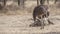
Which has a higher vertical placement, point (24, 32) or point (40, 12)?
point (40, 12)

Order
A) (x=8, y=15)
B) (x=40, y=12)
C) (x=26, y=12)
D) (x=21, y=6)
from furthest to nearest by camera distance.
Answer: (x=21, y=6) → (x=26, y=12) → (x=8, y=15) → (x=40, y=12)

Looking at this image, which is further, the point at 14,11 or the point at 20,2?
the point at 20,2

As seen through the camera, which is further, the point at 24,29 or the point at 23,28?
the point at 23,28

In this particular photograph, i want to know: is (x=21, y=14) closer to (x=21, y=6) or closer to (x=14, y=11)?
(x=14, y=11)

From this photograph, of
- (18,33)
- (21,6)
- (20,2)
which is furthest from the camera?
(20,2)

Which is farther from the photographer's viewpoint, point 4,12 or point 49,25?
point 4,12

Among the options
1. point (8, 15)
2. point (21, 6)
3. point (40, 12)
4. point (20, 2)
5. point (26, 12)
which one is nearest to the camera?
point (40, 12)

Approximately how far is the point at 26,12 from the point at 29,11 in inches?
19.6

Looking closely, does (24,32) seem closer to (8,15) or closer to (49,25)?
(49,25)

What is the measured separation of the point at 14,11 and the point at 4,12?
879 mm

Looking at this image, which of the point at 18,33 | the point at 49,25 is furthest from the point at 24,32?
the point at 49,25

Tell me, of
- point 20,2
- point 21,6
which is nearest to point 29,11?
point 21,6

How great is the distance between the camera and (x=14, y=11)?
60.3 ft

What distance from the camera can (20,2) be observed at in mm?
22141
